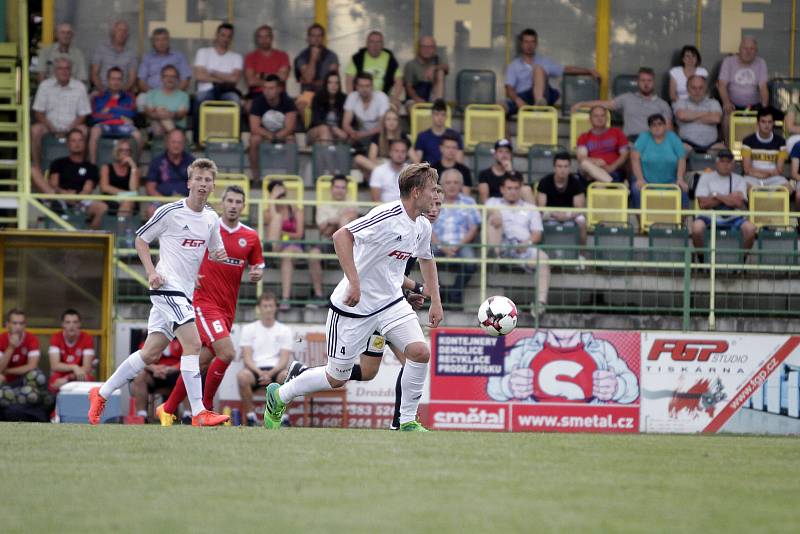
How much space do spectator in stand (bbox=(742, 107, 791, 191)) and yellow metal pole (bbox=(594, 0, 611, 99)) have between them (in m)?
3.87

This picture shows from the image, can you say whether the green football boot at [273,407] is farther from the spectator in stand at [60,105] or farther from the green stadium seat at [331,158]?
the spectator in stand at [60,105]

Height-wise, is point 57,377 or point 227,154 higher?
point 227,154

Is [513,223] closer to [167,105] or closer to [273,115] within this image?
[273,115]

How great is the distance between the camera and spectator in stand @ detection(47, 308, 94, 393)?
52.4ft

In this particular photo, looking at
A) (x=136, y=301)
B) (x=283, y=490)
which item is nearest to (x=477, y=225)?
(x=136, y=301)

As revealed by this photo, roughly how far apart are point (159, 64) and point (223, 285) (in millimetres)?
9088

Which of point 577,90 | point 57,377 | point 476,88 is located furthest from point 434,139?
point 57,377

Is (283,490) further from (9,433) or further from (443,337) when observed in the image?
(443,337)

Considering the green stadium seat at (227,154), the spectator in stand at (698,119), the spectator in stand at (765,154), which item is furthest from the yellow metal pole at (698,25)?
the green stadium seat at (227,154)

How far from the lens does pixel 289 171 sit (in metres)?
19.3

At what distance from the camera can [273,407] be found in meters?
11.0

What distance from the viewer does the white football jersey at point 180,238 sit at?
11.7m

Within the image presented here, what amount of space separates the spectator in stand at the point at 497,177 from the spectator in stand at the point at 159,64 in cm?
529

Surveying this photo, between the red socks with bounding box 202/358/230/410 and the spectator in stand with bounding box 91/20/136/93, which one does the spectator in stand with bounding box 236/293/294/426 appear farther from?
the spectator in stand with bounding box 91/20/136/93
